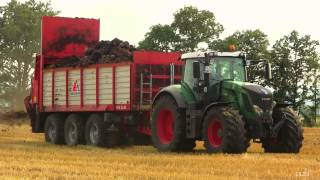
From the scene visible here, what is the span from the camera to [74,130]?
20.9 m

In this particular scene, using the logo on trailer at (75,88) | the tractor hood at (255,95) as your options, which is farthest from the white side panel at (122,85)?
the tractor hood at (255,95)

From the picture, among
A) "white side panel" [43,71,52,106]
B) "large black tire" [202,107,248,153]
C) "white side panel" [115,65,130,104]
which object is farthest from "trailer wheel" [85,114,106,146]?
"large black tire" [202,107,248,153]

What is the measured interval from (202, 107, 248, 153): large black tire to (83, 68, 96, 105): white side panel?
502cm

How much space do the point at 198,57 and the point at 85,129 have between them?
5.24 m

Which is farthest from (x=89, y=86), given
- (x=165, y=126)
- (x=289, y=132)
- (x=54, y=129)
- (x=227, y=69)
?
(x=289, y=132)

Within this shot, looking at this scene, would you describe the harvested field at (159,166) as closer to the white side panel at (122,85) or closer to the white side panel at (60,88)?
the white side panel at (122,85)

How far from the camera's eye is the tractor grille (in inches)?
616

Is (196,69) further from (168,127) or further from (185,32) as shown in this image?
(185,32)

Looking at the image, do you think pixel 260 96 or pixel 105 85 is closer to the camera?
pixel 260 96

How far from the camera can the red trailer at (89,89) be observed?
18.7 m

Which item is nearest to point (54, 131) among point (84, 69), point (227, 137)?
point (84, 69)

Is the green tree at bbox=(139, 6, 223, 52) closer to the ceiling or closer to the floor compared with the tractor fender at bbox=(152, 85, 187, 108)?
closer to the ceiling

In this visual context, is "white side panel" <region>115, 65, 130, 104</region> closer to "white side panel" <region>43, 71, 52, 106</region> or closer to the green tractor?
the green tractor

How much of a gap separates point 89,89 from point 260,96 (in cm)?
609
